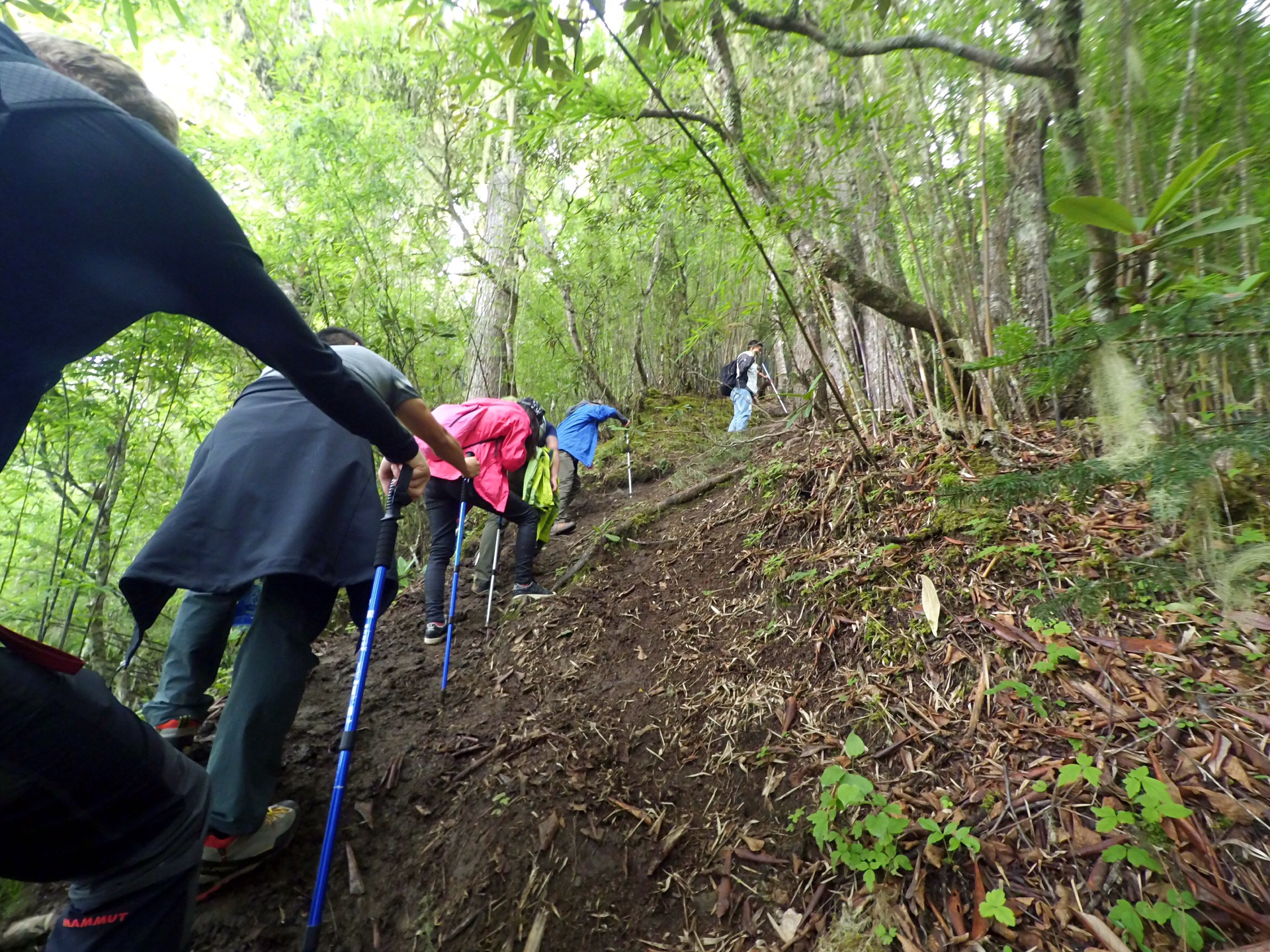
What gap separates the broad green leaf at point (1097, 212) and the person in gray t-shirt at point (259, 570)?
1.90 metres

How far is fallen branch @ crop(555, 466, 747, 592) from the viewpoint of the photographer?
3979 millimetres

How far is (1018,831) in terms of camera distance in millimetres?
1412

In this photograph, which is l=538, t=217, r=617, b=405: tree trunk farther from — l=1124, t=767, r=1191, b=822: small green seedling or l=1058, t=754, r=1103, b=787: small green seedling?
l=1124, t=767, r=1191, b=822: small green seedling

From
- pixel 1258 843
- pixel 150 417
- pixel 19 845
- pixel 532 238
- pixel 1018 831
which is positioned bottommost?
pixel 1018 831

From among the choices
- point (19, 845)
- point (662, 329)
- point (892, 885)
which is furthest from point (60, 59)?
point (662, 329)

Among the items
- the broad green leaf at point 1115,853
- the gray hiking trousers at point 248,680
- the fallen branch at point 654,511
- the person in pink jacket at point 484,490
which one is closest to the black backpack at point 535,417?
the person in pink jacket at point 484,490

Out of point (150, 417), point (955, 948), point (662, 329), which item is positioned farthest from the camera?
point (662, 329)

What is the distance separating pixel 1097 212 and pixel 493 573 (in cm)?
365

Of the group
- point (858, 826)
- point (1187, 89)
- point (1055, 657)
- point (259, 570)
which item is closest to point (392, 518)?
point (259, 570)

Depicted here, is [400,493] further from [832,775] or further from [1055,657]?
[1055,657]

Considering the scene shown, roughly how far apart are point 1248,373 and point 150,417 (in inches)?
225

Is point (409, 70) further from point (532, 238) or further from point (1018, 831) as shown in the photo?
point (1018, 831)

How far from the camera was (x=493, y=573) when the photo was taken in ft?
12.6

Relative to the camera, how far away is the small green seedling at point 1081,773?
1.41m
